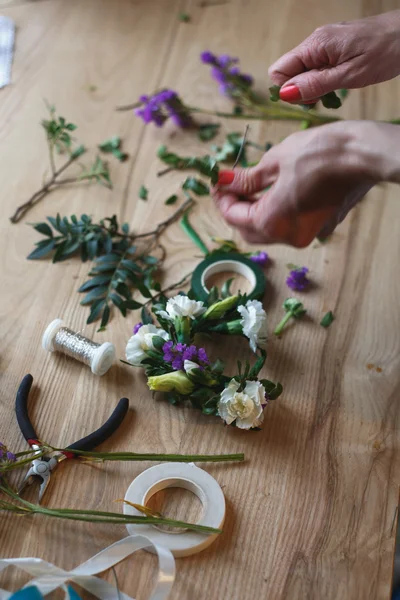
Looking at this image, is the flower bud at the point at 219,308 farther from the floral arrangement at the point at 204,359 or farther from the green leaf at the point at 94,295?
the green leaf at the point at 94,295

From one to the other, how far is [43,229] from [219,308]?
→ 37 cm

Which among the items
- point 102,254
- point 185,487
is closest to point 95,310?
point 102,254

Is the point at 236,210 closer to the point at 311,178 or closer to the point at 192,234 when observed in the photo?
the point at 311,178

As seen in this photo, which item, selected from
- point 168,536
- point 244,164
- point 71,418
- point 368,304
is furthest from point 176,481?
point 244,164

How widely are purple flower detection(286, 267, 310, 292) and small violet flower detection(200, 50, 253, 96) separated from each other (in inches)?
21.6

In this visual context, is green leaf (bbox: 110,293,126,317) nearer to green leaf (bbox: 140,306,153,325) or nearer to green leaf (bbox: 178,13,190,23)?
green leaf (bbox: 140,306,153,325)

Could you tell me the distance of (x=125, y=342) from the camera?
0.99 meters

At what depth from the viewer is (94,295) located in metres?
1.03

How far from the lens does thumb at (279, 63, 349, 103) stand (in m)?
0.95

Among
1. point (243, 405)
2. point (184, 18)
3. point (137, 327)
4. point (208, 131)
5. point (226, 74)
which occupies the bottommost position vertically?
point (243, 405)

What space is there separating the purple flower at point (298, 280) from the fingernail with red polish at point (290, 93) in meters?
0.28

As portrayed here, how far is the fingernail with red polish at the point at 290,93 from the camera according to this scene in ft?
3.11

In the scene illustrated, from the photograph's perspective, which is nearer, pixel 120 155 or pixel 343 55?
pixel 343 55

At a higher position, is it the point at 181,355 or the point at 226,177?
the point at 226,177
